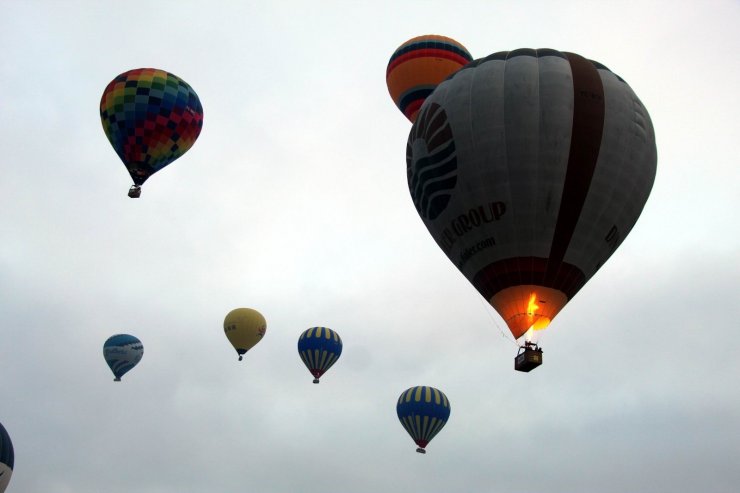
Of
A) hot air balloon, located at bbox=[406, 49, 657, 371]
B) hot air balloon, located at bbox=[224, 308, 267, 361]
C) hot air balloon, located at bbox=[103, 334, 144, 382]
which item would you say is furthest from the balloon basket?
hot air balloon, located at bbox=[103, 334, 144, 382]

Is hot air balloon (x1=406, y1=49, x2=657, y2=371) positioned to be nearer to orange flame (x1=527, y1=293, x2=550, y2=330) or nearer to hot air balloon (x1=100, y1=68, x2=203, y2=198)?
orange flame (x1=527, y1=293, x2=550, y2=330)

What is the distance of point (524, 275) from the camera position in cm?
2062

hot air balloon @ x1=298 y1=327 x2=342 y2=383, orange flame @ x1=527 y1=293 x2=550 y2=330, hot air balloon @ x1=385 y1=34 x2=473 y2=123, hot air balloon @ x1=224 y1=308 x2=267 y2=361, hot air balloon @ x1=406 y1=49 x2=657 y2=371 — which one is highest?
hot air balloon @ x1=385 y1=34 x2=473 y2=123

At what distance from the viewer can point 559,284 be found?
20.8 metres

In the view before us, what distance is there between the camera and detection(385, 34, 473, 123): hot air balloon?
31016mm

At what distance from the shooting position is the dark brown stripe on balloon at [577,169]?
2066 centimetres

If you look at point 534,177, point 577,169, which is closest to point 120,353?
point 534,177

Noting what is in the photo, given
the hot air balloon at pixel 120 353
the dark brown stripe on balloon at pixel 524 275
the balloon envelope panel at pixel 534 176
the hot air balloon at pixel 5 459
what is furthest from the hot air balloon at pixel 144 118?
the hot air balloon at pixel 120 353

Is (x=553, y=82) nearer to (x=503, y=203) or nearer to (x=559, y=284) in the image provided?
(x=503, y=203)

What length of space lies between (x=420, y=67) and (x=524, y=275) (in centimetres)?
1317

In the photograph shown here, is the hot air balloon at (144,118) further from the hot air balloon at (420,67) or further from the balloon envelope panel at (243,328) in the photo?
the balloon envelope panel at (243,328)

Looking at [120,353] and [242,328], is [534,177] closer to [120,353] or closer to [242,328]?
[242,328]

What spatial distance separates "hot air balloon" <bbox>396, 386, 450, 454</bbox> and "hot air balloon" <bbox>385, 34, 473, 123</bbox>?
12741 millimetres

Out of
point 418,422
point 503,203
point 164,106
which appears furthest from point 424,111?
point 418,422
